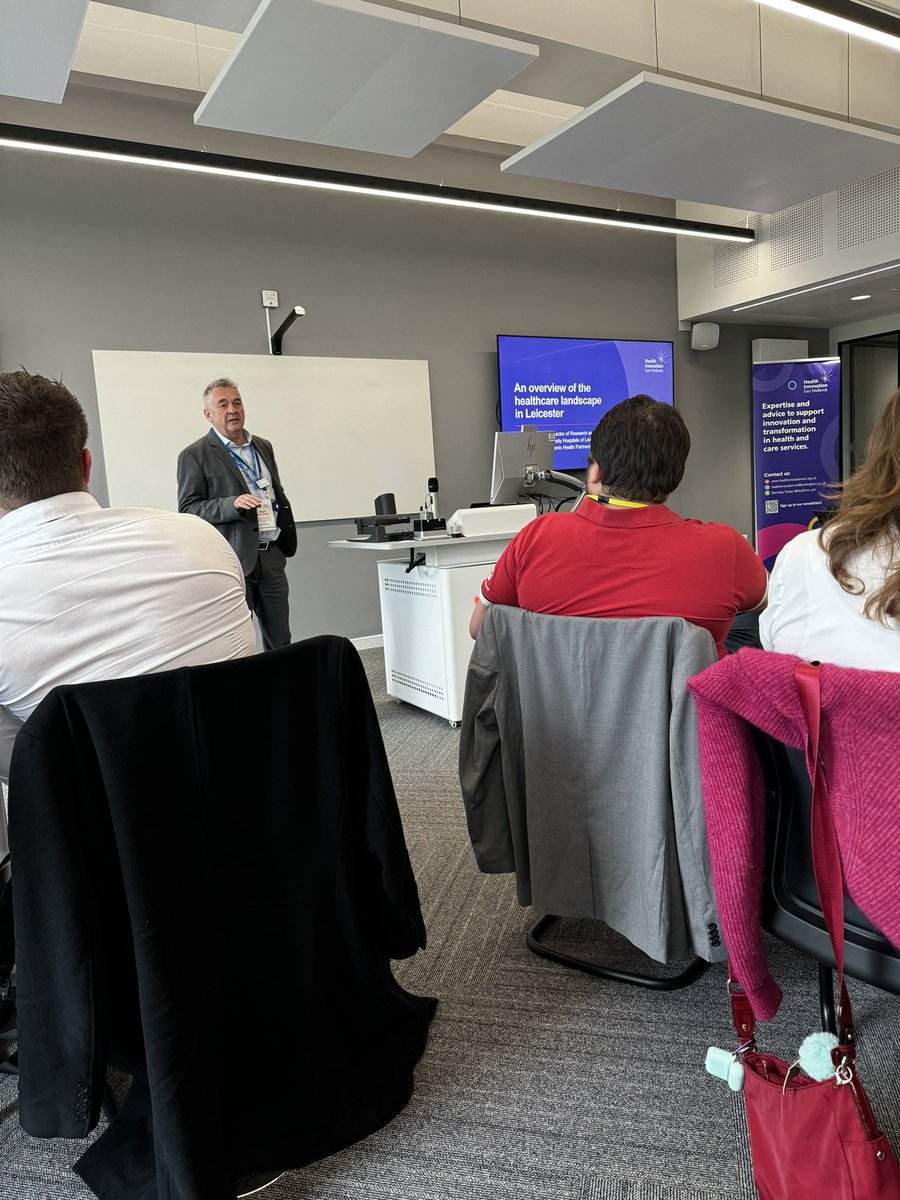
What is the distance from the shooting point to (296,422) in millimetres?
5477

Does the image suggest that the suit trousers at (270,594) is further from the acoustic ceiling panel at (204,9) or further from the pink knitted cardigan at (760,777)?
the pink knitted cardigan at (760,777)

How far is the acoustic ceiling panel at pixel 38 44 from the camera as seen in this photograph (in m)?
2.88

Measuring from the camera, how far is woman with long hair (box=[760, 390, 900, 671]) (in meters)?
1.05

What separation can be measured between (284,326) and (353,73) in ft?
6.61

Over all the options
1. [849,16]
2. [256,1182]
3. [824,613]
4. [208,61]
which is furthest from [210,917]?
[208,61]

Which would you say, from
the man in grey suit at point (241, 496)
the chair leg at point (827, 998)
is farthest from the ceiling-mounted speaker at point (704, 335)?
the chair leg at point (827, 998)

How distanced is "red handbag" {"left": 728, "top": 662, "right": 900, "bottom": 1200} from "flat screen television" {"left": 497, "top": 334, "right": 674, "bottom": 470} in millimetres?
5577

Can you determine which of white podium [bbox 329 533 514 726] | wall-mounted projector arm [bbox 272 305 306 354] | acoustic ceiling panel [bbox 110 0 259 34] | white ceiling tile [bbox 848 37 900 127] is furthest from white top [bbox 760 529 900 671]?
white ceiling tile [bbox 848 37 900 127]

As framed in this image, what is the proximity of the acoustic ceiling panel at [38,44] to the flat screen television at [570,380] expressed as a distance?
11.5 feet

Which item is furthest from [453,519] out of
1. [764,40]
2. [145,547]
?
[764,40]

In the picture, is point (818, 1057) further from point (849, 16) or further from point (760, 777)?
point (849, 16)

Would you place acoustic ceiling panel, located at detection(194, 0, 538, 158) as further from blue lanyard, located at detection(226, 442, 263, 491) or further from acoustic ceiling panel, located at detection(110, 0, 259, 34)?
blue lanyard, located at detection(226, 442, 263, 491)

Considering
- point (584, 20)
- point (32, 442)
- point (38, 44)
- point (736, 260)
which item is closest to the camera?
point (32, 442)

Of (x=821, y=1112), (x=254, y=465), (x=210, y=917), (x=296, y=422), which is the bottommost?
(x=821, y=1112)
